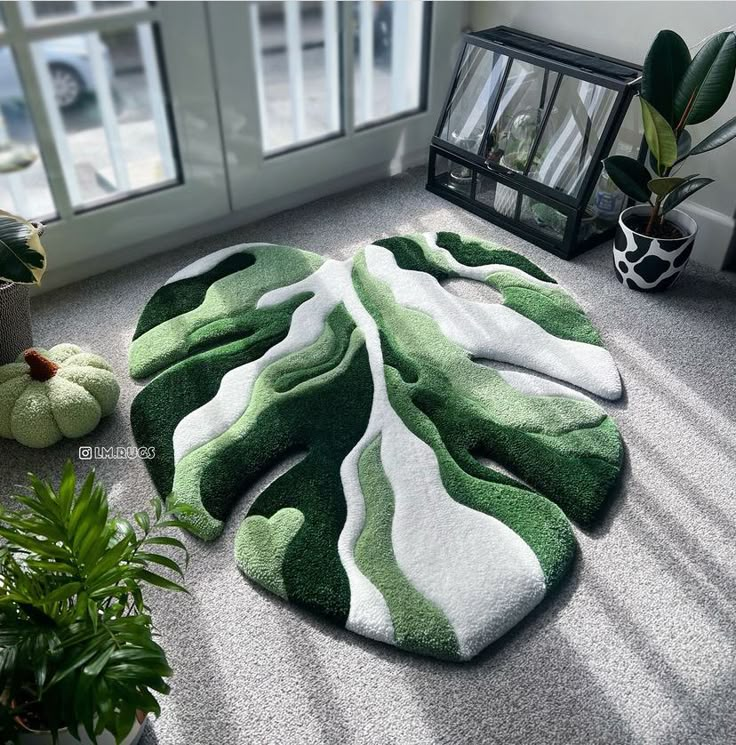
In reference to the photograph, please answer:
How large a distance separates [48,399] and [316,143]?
137cm

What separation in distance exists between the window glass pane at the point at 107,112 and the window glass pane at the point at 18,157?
0.22 ft

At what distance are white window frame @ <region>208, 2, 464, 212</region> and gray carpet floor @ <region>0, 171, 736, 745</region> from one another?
0.95 m

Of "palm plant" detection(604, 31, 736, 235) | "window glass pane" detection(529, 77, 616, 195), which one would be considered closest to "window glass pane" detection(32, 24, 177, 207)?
"window glass pane" detection(529, 77, 616, 195)

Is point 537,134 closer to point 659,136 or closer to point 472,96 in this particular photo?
point 472,96

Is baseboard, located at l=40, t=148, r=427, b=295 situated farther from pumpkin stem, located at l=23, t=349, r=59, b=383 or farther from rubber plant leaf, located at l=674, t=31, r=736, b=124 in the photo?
rubber plant leaf, located at l=674, t=31, r=736, b=124

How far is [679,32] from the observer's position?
221cm

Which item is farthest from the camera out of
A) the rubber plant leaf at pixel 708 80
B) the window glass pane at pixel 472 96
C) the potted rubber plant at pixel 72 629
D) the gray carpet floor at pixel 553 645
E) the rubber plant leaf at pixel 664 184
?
the window glass pane at pixel 472 96

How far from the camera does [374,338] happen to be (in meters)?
2.01

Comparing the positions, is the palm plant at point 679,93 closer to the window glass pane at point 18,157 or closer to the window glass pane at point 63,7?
the window glass pane at point 63,7

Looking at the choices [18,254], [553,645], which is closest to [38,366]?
[18,254]

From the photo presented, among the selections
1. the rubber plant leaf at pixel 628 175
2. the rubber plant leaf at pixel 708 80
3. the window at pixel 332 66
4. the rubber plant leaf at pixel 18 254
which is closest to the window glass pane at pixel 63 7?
the window at pixel 332 66

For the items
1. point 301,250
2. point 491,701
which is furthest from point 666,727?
point 301,250

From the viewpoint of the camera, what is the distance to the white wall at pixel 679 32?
2.16 meters

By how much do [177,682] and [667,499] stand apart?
1041mm
